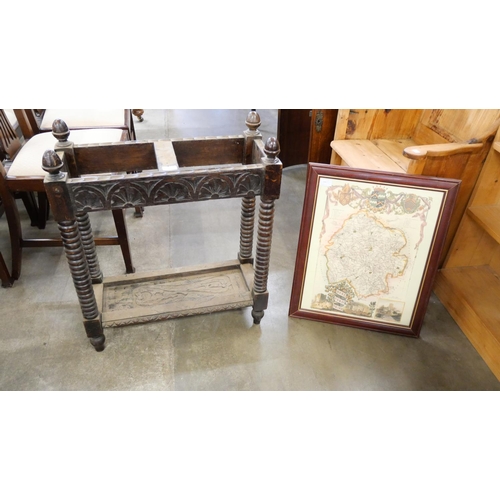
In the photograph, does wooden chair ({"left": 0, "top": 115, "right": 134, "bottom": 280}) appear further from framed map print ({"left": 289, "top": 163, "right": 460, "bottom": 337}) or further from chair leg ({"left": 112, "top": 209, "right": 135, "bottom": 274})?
framed map print ({"left": 289, "top": 163, "right": 460, "bottom": 337})

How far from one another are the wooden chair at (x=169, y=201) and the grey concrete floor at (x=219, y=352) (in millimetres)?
136

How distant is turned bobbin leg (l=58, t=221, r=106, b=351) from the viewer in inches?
57.2

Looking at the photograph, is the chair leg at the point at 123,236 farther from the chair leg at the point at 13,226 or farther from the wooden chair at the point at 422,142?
the wooden chair at the point at 422,142

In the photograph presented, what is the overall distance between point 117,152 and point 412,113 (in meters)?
1.64

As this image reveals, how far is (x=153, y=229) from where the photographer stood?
269 centimetres

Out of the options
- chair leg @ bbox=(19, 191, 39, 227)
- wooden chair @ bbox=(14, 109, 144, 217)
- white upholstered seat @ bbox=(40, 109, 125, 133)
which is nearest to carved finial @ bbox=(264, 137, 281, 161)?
wooden chair @ bbox=(14, 109, 144, 217)

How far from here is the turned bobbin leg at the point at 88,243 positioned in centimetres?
183

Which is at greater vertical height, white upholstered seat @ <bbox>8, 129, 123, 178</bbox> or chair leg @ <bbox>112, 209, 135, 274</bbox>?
white upholstered seat @ <bbox>8, 129, 123, 178</bbox>

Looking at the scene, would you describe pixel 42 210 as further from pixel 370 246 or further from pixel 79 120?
pixel 370 246

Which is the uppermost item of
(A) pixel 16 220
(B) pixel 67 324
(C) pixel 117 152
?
(C) pixel 117 152

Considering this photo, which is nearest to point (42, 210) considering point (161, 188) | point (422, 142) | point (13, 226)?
point (13, 226)

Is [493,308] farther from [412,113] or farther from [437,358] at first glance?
[412,113]

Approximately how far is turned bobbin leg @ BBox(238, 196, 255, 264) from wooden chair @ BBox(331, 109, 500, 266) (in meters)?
0.56

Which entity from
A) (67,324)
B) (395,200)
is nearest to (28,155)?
(67,324)
